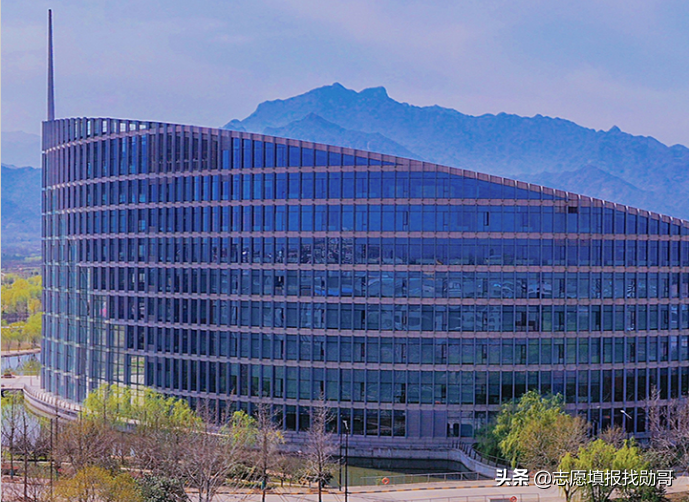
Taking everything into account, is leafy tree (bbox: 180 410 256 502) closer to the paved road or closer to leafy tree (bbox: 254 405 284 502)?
leafy tree (bbox: 254 405 284 502)

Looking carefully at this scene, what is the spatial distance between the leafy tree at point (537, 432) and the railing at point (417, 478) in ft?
10.4

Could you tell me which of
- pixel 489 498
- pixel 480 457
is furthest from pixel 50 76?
pixel 489 498

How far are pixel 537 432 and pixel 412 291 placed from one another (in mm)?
15225

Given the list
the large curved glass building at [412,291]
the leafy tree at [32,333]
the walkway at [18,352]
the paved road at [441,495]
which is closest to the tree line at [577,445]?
the paved road at [441,495]

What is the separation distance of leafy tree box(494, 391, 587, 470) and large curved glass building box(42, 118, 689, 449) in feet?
13.9

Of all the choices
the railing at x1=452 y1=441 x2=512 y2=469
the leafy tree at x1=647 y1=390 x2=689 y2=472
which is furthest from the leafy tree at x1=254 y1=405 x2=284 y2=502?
the leafy tree at x1=647 y1=390 x2=689 y2=472

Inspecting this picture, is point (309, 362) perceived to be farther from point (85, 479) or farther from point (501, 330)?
point (85, 479)

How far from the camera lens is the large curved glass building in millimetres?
65062

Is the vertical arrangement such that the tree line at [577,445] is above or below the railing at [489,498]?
above

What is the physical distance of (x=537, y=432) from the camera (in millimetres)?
55625

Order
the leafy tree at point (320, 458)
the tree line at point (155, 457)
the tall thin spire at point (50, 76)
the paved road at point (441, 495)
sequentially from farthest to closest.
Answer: the tall thin spire at point (50, 76), the leafy tree at point (320, 458), the paved road at point (441, 495), the tree line at point (155, 457)

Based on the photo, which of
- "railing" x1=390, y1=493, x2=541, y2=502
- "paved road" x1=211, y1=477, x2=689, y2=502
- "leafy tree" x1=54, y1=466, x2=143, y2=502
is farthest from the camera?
"paved road" x1=211, y1=477, x2=689, y2=502

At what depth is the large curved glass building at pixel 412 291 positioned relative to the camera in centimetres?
6506

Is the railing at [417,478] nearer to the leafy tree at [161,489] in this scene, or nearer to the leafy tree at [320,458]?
the leafy tree at [320,458]
